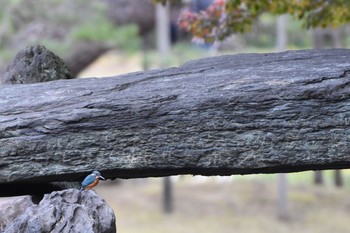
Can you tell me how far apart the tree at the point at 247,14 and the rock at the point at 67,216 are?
8.24ft

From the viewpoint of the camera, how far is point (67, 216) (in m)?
3.72

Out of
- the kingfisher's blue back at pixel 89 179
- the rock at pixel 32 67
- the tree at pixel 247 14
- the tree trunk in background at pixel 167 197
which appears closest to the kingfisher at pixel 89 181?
the kingfisher's blue back at pixel 89 179

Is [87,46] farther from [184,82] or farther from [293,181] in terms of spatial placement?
[293,181]

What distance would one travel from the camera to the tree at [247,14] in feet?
19.0

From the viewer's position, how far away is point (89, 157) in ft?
13.7

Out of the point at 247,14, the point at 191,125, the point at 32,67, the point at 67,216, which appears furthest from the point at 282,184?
the point at 67,216

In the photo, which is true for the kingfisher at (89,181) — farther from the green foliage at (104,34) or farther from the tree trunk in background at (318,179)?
the tree trunk in background at (318,179)

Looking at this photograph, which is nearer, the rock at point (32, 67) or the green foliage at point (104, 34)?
the rock at point (32, 67)

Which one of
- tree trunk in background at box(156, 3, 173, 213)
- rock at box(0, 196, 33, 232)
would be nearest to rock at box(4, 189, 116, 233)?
rock at box(0, 196, 33, 232)

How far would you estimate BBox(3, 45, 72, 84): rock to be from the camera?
504cm

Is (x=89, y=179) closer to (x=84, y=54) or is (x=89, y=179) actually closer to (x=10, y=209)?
(x=10, y=209)

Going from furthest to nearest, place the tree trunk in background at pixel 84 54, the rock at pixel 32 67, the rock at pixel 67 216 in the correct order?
the tree trunk in background at pixel 84 54 → the rock at pixel 32 67 → the rock at pixel 67 216

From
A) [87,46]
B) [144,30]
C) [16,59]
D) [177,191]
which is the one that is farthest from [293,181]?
[16,59]

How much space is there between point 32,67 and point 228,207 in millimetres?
8585
